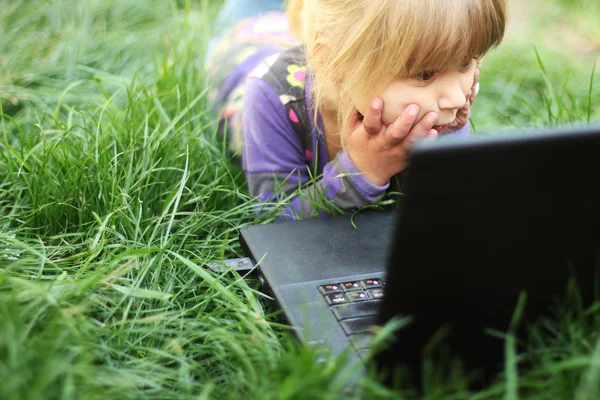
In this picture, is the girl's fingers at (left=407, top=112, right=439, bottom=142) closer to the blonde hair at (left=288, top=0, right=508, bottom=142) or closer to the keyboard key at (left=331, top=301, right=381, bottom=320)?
the blonde hair at (left=288, top=0, right=508, bottom=142)

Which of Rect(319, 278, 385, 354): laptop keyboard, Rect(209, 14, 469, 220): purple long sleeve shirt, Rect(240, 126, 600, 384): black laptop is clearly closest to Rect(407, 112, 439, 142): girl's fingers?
Rect(209, 14, 469, 220): purple long sleeve shirt

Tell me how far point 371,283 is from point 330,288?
0.22 ft

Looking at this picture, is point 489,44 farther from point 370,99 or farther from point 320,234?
point 320,234

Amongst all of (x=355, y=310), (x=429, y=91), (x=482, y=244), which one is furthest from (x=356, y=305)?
(x=429, y=91)

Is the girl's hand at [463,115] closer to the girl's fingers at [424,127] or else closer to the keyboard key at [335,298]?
the girl's fingers at [424,127]

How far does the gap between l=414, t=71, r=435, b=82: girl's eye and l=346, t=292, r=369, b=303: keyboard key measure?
1.28 ft

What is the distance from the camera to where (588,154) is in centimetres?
62

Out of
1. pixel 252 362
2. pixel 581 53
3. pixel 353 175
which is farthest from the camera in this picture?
pixel 581 53

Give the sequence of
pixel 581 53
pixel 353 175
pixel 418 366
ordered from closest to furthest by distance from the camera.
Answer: pixel 418 366 → pixel 353 175 → pixel 581 53

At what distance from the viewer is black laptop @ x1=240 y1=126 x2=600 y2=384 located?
0.59m

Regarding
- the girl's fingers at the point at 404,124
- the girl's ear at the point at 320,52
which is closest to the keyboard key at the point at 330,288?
the girl's fingers at the point at 404,124

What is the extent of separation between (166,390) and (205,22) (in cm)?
146

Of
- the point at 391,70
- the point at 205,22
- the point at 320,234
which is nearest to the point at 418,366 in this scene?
the point at 320,234

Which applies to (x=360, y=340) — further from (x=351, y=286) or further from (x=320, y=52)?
(x=320, y=52)
